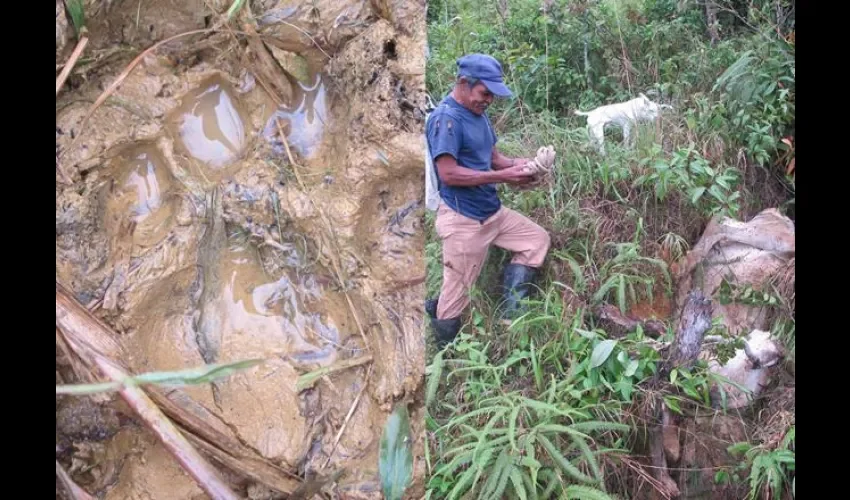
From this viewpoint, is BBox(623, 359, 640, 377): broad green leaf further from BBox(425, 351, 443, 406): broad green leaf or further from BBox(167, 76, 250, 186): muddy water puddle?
BBox(167, 76, 250, 186): muddy water puddle

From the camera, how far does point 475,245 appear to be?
139 centimetres

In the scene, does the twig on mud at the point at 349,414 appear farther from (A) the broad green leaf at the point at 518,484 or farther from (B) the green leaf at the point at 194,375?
(A) the broad green leaf at the point at 518,484

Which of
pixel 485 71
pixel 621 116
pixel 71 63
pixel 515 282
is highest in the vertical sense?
pixel 71 63

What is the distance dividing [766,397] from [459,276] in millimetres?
702

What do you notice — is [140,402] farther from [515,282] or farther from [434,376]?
[515,282]

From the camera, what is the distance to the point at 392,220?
5.22ft

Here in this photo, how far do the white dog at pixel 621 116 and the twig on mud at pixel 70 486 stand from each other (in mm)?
1351

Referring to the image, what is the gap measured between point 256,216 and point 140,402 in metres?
0.49

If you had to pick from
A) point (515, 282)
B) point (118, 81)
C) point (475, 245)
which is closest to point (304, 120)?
point (118, 81)

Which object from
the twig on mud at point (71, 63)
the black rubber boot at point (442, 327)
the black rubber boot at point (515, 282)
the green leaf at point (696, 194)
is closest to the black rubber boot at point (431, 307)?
the black rubber boot at point (442, 327)
